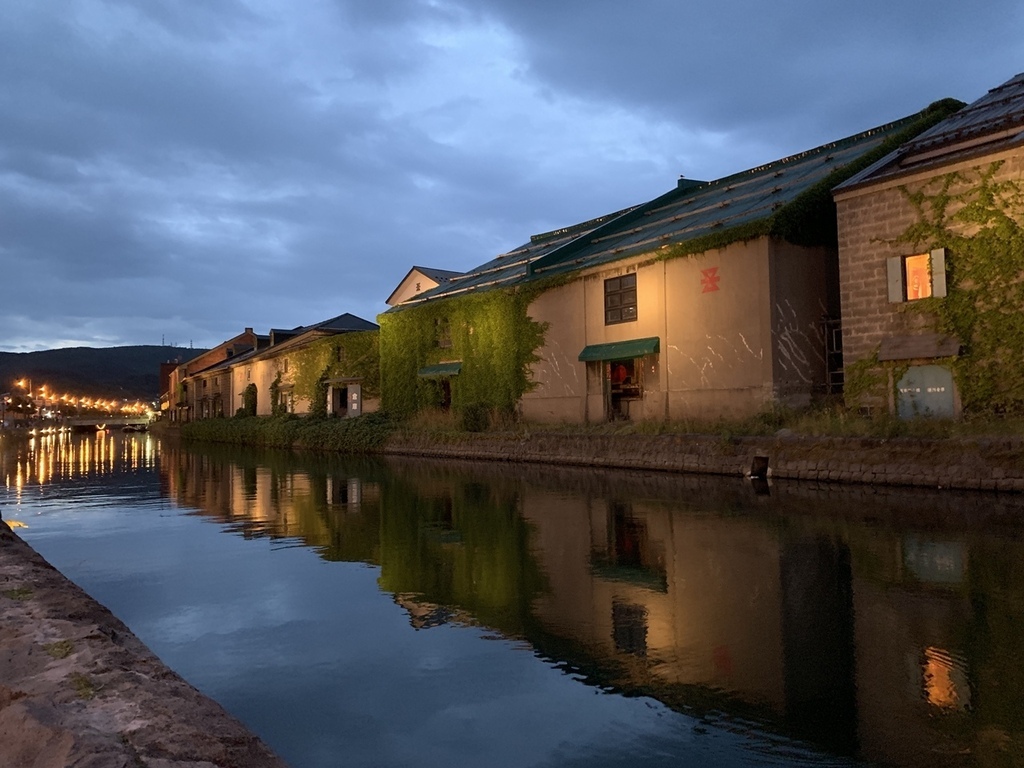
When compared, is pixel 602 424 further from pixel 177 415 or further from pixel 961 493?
pixel 177 415

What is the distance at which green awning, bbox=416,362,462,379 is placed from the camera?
33.8 m

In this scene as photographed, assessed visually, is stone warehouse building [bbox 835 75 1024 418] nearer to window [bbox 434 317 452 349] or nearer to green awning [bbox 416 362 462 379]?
green awning [bbox 416 362 462 379]

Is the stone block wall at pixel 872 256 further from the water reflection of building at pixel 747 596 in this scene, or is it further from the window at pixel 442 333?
the window at pixel 442 333

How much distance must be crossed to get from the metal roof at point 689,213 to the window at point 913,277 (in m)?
4.19

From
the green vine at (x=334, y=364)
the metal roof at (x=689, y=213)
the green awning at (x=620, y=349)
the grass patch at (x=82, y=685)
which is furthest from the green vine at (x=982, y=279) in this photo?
the green vine at (x=334, y=364)

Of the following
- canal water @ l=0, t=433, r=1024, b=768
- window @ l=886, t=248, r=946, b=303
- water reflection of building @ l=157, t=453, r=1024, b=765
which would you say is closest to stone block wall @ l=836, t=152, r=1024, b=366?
window @ l=886, t=248, r=946, b=303

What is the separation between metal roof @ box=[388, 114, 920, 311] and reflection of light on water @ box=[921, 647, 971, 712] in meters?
18.6

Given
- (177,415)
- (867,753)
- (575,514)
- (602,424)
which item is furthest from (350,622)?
(177,415)

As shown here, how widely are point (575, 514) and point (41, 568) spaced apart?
8032 millimetres

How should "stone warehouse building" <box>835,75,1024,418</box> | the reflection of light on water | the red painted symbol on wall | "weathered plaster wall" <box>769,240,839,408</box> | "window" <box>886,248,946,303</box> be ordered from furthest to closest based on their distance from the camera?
the red painted symbol on wall, "weathered plaster wall" <box>769,240,839,408</box>, "window" <box>886,248,946,303</box>, "stone warehouse building" <box>835,75,1024,418</box>, the reflection of light on water

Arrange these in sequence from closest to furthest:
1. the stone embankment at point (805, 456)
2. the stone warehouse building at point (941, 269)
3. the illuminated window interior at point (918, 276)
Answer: the stone embankment at point (805, 456) < the stone warehouse building at point (941, 269) < the illuminated window interior at point (918, 276)

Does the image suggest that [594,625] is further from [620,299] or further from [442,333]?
[442,333]

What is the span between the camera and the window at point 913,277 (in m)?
18.5

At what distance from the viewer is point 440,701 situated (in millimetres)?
4820
